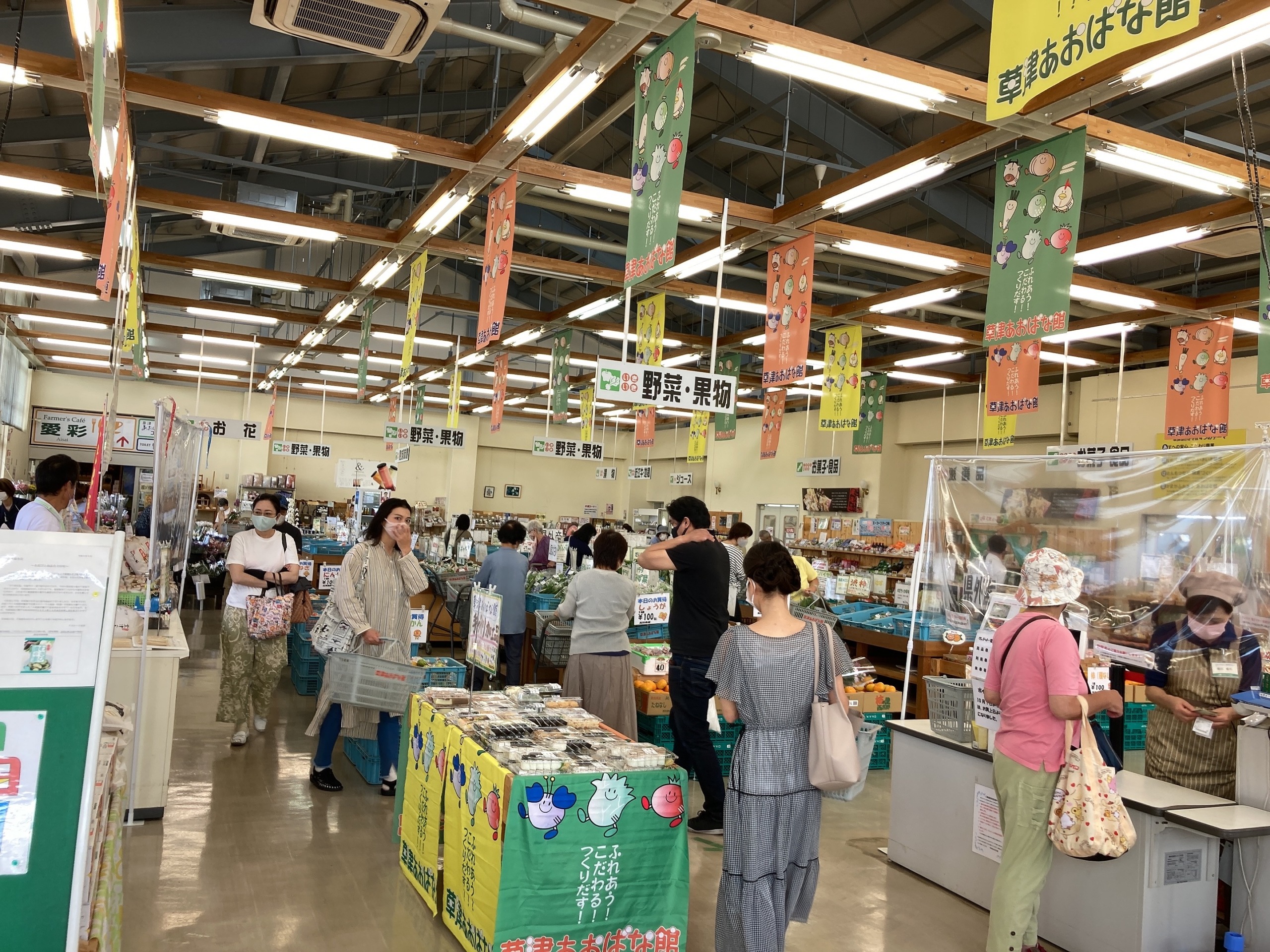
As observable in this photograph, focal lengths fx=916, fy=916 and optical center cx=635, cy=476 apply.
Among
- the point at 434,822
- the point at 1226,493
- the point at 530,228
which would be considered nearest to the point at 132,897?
the point at 434,822

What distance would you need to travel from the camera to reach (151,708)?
493 centimetres

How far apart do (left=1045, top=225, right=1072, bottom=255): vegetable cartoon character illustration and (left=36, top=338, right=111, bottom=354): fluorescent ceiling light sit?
16865 mm

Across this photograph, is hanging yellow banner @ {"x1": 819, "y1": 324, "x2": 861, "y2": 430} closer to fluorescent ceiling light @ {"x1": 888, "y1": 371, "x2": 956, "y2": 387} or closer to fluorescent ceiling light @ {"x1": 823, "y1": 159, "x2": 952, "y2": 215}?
fluorescent ceiling light @ {"x1": 888, "y1": 371, "x2": 956, "y2": 387}

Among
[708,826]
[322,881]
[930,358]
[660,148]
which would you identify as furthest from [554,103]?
[930,358]

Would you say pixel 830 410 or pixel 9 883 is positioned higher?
pixel 830 410

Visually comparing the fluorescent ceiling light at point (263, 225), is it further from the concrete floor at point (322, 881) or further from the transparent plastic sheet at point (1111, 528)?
the transparent plastic sheet at point (1111, 528)

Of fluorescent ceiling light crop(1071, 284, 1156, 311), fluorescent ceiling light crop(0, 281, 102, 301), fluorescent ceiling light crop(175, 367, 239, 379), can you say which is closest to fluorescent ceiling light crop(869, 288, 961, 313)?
fluorescent ceiling light crop(1071, 284, 1156, 311)

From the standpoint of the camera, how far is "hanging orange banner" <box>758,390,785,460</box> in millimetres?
13828

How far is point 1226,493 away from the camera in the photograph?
15.0 ft

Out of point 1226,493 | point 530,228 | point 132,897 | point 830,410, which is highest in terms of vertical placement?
point 530,228

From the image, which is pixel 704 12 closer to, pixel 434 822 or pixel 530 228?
→ pixel 434 822

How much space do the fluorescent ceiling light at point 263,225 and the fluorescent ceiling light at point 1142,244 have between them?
6476 millimetres

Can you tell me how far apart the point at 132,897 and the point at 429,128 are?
36.3 feet

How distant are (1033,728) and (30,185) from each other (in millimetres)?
8778
